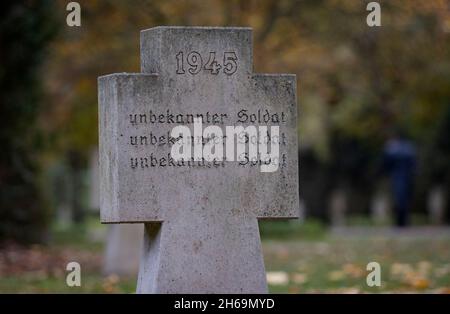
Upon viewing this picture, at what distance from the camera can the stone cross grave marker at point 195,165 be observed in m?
10.5

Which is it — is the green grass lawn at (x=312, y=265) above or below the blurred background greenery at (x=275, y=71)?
below

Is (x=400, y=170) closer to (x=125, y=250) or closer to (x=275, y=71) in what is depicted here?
(x=275, y=71)

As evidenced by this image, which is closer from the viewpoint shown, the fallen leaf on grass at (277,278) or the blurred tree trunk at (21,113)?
the fallen leaf on grass at (277,278)

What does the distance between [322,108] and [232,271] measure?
27499 mm

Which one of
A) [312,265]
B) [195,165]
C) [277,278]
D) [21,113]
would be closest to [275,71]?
[21,113]

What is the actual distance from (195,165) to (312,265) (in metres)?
7.78

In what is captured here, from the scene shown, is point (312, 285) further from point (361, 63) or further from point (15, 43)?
point (361, 63)

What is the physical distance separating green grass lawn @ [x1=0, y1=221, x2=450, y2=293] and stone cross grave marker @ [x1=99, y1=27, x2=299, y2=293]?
9.32ft

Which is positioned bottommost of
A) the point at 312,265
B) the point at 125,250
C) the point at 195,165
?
the point at 312,265

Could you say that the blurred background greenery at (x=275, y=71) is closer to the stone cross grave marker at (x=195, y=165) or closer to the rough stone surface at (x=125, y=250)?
the rough stone surface at (x=125, y=250)

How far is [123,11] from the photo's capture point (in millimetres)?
24234

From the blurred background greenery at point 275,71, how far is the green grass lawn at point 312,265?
72 mm

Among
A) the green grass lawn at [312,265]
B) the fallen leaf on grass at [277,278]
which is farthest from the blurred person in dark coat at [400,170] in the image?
the fallen leaf on grass at [277,278]

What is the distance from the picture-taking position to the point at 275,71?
27953 millimetres
